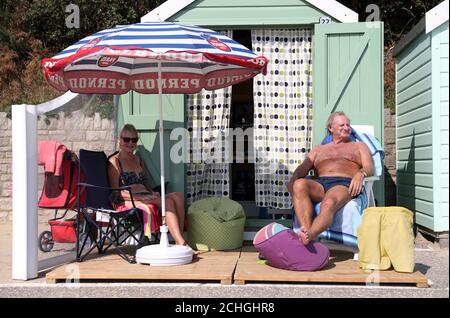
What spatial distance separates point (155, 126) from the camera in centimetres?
574

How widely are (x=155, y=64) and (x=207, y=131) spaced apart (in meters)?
0.94

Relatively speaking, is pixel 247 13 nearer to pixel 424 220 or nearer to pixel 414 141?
pixel 414 141

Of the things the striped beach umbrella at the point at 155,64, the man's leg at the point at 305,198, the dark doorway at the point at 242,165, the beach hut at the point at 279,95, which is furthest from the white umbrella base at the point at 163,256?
the dark doorway at the point at 242,165

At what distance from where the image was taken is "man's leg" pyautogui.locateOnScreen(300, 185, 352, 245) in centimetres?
413

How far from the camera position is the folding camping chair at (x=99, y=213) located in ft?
14.9

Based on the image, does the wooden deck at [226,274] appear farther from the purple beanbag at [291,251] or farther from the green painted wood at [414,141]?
the green painted wood at [414,141]

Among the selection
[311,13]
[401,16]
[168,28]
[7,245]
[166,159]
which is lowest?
[7,245]

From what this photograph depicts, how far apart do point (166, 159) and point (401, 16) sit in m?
8.12

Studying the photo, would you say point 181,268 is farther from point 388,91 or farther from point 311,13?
point 388,91

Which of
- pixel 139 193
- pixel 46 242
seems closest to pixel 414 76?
pixel 139 193
